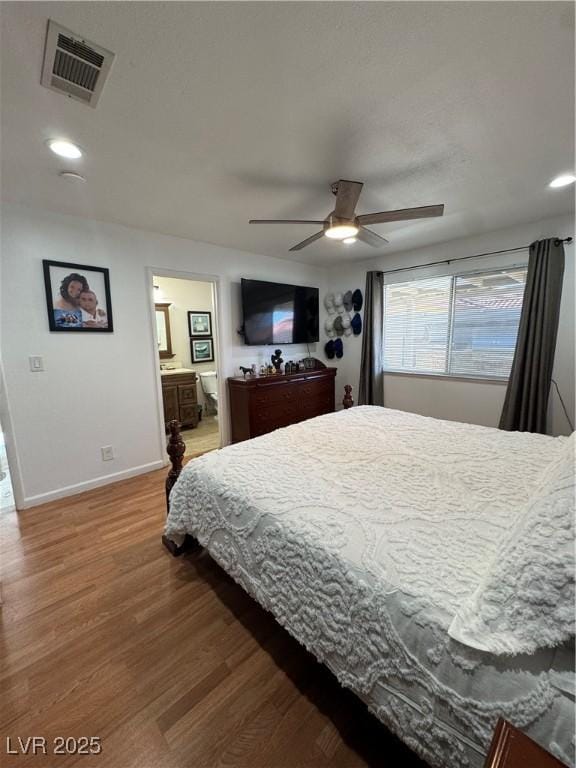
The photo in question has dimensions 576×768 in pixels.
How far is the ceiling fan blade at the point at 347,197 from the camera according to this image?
5.75 ft

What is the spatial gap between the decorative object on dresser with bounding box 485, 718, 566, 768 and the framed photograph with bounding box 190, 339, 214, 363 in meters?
5.08

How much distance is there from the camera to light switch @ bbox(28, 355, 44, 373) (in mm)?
2465

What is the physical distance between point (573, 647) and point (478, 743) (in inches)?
12.9

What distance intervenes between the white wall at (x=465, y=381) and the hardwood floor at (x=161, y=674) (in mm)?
3122

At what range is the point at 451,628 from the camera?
2.50 feet

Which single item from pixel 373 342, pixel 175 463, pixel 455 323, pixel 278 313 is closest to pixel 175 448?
pixel 175 463

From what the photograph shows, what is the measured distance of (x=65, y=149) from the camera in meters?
1.66

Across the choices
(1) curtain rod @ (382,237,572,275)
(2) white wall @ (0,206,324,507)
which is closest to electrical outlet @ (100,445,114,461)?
(2) white wall @ (0,206,324,507)

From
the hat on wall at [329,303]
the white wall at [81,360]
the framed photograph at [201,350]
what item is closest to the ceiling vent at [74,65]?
the white wall at [81,360]

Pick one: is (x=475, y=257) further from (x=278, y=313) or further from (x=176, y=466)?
(x=176, y=466)

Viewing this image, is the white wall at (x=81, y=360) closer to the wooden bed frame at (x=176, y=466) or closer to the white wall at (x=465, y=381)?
the wooden bed frame at (x=176, y=466)

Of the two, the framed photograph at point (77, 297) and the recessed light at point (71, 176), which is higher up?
the recessed light at point (71, 176)

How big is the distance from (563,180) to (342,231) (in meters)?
1.62

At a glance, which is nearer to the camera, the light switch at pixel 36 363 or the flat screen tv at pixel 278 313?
the light switch at pixel 36 363
